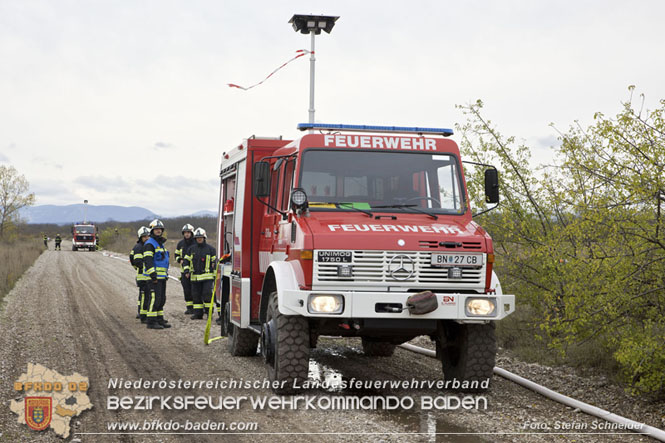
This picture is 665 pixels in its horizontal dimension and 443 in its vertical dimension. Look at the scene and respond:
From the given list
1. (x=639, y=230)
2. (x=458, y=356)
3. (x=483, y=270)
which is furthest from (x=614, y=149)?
(x=458, y=356)

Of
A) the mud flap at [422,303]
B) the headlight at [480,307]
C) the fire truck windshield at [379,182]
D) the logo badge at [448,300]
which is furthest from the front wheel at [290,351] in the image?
the headlight at [480,307]

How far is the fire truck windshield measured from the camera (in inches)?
285

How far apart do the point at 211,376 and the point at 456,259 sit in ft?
10.8

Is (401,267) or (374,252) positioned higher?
(374,252)

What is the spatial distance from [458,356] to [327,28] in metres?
9.16

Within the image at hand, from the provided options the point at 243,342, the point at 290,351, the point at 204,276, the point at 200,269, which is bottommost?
the point at 243,342

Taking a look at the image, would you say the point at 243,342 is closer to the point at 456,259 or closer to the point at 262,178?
the point at 262,178

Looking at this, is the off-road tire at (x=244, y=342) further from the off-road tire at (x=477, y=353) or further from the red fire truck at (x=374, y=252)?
the off-road tire at (x=477, y=353)

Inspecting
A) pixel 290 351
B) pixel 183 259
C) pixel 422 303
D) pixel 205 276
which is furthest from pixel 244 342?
pixel 183 259

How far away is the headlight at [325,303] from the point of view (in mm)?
6453

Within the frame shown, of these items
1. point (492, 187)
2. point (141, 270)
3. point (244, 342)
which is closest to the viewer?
point (492, 187)

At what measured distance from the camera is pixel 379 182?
7340 mm

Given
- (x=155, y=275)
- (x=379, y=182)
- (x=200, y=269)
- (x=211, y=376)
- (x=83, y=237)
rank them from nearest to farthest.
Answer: (x=379, y=182), (x=211, y=376), (x=155, y=275), (x=200, y=269), (x=83, y=237)

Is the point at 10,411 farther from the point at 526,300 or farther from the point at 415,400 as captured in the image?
the point at 526,300
